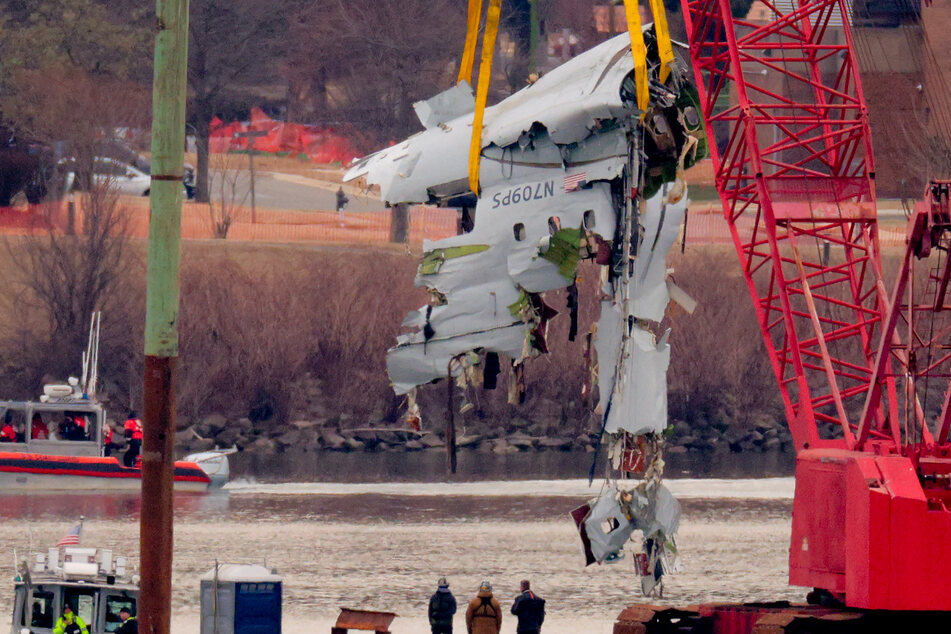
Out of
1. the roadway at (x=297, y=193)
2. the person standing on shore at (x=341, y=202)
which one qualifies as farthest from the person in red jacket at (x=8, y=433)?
the roadway at (x=297, y=193)

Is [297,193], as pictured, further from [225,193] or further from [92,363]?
[92,363]

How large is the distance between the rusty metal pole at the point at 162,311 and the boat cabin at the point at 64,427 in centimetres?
3477

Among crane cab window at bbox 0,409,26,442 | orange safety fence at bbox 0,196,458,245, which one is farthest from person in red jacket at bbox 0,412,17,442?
orange safety fence at bbox 0,196,458,245

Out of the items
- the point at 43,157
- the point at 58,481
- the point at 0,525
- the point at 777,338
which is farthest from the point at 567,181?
the point at 43,157

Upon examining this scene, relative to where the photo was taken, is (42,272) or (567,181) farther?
(42,272)

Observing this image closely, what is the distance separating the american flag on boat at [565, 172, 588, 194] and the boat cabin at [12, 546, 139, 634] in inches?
329

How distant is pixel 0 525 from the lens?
4638 cm

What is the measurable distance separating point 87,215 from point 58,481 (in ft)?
64.0

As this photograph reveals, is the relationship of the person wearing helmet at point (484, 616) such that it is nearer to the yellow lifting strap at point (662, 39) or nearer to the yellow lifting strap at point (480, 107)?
the yellow lifting strap at point (480, 107)

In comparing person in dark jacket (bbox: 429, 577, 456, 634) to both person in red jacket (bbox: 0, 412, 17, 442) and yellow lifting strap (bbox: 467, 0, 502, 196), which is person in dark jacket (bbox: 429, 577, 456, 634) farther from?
person in red jacket (bbox: 0, 412, 17, 442)

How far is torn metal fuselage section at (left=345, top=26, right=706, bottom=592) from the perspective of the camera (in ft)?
65.8

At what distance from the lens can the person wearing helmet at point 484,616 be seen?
2589cm

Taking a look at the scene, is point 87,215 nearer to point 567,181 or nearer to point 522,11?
point 522,11

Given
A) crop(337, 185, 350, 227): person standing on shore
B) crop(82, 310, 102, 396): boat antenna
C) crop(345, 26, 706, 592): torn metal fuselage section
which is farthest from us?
crop(337, 185, 350, 227): person standing on shore
